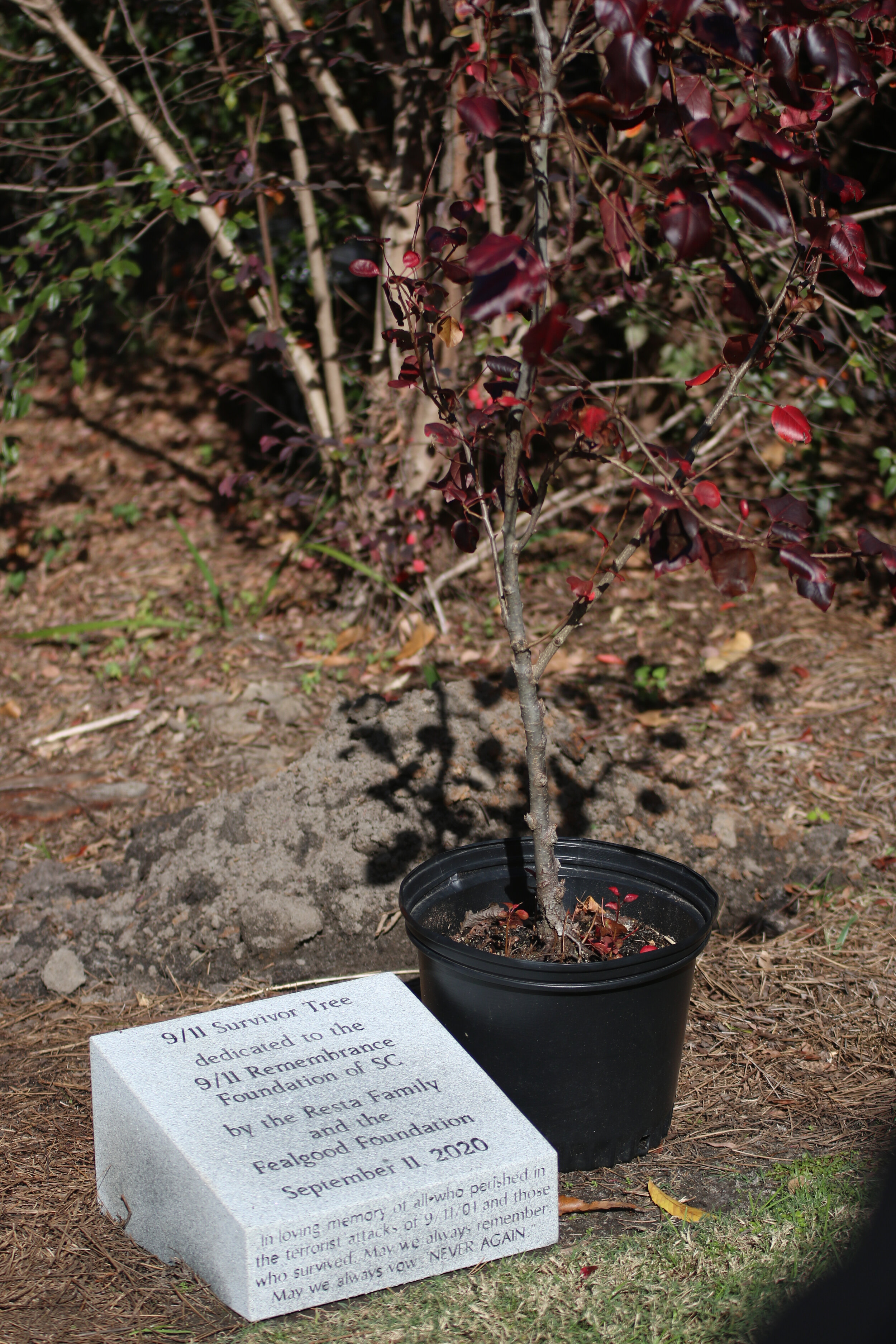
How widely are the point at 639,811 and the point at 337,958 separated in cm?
100

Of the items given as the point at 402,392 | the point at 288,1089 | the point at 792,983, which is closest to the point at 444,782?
the point at 792,983

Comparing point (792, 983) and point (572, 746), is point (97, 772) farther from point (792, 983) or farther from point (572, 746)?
point (792, 983)

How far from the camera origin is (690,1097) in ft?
8.36

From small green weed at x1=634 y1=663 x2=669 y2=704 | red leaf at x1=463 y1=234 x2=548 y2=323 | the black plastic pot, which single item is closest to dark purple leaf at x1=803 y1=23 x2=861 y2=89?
red leaf at x1=463 y1=234 x2=548 y2=323

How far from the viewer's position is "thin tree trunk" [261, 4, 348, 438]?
4.09m

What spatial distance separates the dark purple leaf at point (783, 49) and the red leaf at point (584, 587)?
90cm

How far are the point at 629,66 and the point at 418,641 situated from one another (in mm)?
2848

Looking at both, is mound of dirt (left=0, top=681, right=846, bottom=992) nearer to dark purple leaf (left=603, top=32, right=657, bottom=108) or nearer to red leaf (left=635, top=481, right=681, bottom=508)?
red leaf (left=635, top=481, right=681, bottom=508)

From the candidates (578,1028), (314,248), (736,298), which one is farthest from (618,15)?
(314,248)

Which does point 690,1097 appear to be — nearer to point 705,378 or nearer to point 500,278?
point 705,378

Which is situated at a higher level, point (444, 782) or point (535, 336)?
point (535, 336)

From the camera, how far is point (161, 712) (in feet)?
13.4

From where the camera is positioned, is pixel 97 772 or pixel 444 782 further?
pixel 97 772

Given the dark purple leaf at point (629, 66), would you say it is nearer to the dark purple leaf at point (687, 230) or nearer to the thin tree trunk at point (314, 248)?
the dark purple leaf at point (687, 230)
